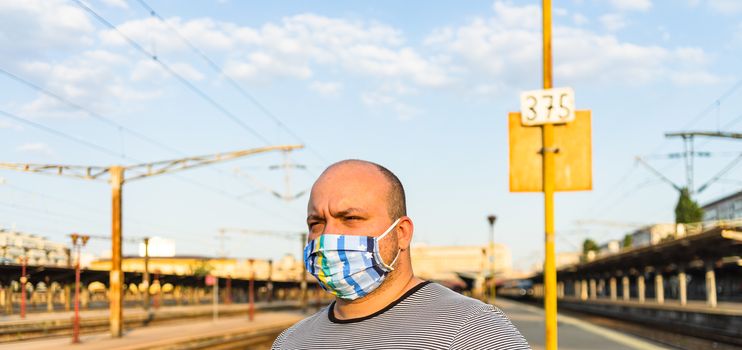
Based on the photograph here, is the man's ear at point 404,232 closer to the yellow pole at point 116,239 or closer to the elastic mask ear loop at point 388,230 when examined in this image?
the elastic mask ear loop at point 388,230

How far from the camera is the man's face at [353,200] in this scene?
2.32 metres

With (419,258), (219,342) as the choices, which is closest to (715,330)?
(219,342)

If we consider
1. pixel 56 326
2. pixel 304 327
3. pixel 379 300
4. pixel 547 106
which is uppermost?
pixel 547 106

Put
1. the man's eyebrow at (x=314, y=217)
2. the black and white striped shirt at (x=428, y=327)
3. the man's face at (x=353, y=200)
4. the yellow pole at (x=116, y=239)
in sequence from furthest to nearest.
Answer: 1. the yellow pole at (x=116, y=239)
2. the man's eyebrow at (x=314, y=217)
3. the man's face at (x=353, y=200)
4. the black and white striped shirt at (x=428, y=327)

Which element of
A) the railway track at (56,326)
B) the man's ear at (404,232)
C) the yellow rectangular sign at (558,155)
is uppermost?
the yellow rectangular sign at (558,155)

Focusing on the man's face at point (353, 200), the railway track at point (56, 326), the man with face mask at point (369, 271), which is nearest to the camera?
the man with face mask at point (369, 271)

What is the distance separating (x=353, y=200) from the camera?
2.32 m

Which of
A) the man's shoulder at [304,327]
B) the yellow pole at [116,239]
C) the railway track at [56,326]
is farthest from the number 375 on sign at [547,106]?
the railway track at [56,326]

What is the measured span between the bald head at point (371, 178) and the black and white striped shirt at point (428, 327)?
0.84 ft

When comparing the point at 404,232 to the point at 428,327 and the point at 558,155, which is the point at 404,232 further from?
the point at 558,155

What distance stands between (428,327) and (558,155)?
609cm

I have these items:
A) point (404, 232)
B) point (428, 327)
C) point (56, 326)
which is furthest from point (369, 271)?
point (56, 326)

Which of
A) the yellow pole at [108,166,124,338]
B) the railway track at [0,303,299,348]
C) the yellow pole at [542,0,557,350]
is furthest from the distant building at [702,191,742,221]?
the yellow pole at [542,0,557,350]

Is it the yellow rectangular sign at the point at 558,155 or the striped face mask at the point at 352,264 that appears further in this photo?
the yellow rectangular sign at the point at 558,155
